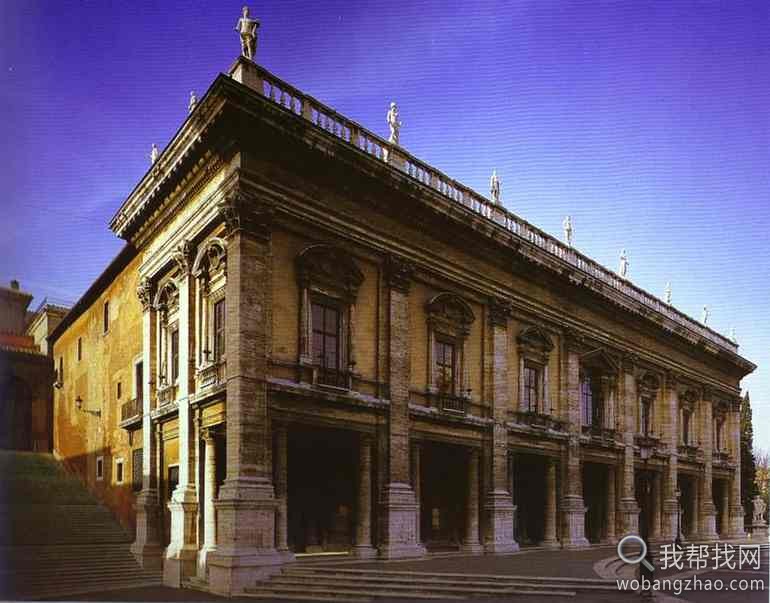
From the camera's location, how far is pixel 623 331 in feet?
103

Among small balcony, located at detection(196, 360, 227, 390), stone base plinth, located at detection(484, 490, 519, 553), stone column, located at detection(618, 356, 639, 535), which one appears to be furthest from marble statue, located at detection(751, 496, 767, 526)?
small balcony, located at detection(196, 360, 227, 390)

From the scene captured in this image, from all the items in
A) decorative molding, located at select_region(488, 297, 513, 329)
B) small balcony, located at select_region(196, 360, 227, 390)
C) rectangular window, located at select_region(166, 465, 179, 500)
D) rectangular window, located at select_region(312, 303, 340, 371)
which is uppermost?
decorative molding, located at select_region(488, 297, 513, 329)

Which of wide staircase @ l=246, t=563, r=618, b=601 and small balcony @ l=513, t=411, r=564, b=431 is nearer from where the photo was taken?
wide staircase @ l=246, t=563, r=618, b=601

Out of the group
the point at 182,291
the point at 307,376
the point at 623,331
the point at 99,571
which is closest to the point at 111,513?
the point at 99,571

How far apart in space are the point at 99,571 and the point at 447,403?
9802mm

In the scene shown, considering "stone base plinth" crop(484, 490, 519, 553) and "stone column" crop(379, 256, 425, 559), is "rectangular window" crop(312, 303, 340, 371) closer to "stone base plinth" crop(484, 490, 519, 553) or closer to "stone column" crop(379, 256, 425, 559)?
"stone column" crop(379, 256, 425, 559)

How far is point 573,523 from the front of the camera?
26.7m

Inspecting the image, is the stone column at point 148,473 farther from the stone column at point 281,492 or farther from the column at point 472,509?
the column at point 472,509

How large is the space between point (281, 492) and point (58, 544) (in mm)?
8029

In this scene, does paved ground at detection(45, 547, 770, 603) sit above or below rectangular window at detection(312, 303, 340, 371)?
below

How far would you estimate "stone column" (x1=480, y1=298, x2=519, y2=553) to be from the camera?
2345cm

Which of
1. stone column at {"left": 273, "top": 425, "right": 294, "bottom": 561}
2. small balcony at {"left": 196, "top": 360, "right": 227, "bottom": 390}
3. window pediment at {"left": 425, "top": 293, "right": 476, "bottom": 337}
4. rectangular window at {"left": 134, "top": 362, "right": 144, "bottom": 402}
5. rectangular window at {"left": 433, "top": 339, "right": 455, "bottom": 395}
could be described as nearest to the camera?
stone column at {"left": 273, "top": 425, "right": 294, "bottom": 561}

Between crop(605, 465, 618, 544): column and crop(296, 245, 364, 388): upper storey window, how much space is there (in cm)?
1420

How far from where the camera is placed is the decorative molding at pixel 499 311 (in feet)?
80.8
